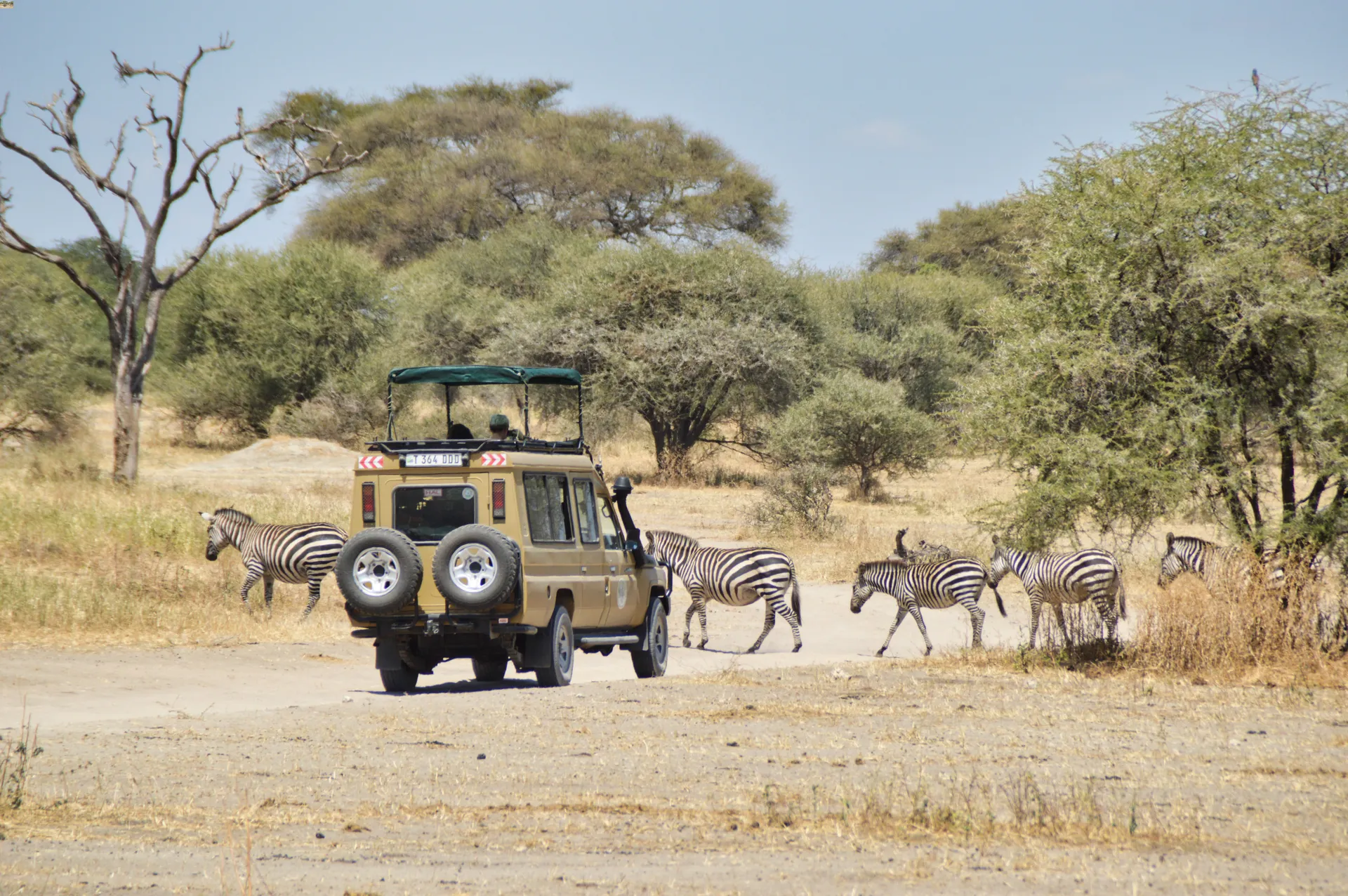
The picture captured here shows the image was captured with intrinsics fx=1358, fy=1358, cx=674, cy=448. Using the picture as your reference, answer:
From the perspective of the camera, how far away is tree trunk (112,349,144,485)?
2658 cm

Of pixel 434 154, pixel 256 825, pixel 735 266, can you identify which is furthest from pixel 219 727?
pixel 434 154

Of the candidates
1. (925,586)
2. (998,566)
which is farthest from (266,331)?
(998,566)

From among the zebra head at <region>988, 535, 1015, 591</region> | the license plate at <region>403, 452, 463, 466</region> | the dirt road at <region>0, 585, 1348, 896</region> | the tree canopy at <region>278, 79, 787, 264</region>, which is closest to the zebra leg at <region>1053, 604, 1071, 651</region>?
the dirt road at <region>0, 585, 1348, 896</region>

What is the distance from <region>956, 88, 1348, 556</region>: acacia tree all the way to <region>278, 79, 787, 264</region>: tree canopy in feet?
137

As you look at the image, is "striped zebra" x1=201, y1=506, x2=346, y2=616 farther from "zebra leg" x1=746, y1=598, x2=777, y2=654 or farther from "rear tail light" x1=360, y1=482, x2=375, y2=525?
"zebra leg" x1=746, y1=598, x2=777, y2=654

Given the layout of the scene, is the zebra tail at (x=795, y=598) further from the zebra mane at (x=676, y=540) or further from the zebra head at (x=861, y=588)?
the zebra mane at (x=676, y=540)

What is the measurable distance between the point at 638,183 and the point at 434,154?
10545 mm

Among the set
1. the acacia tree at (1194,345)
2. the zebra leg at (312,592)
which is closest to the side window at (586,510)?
the acacia tree at (1194,345)

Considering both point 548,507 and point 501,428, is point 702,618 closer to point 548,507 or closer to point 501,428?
point 501,428

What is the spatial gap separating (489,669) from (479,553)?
268 centimetres

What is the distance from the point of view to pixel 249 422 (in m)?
43.3

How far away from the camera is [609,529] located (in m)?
13.1

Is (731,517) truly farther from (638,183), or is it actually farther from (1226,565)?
(638,183)

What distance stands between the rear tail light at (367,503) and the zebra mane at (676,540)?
265 inches
